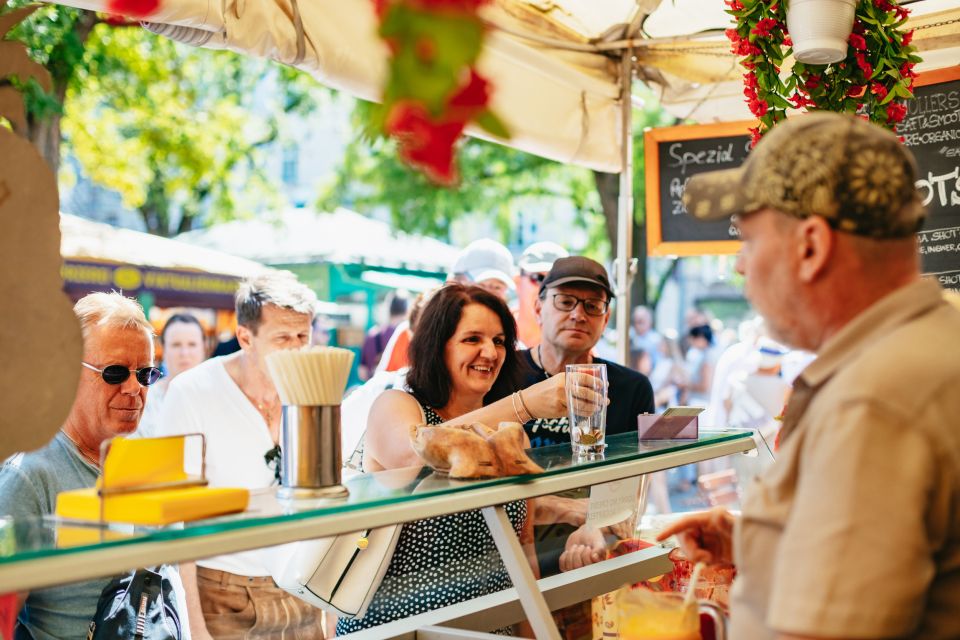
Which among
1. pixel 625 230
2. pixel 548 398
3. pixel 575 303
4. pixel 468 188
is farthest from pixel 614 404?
pixel 468 188

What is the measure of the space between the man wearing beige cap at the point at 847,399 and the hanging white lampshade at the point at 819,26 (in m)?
1.85

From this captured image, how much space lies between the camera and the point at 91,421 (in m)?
3.19

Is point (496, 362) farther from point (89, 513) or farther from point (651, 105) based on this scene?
point (651, 105)

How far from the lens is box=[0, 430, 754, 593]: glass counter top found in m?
1.54

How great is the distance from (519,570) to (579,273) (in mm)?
2178

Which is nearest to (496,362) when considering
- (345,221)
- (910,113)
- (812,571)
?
(812,571)

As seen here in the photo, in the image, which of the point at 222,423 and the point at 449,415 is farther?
the point at 222,423

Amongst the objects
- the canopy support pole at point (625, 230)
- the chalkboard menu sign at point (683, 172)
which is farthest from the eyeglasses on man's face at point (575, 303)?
the chalkboard menu sign at point (683, 172)

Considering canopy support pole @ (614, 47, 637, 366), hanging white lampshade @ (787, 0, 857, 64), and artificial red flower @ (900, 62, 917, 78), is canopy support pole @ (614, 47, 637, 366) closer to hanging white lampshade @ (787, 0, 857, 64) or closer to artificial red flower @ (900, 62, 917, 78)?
A: artificial red flower @ (900, 62, 917, 78)

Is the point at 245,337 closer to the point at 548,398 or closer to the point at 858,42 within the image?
the point at 548,398

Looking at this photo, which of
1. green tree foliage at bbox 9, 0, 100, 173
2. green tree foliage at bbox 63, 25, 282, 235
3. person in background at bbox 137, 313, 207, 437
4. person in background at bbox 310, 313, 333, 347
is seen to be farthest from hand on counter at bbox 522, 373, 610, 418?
person in background at bbox 310, 313, 333, 347

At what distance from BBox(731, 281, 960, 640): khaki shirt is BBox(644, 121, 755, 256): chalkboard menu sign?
4420mm

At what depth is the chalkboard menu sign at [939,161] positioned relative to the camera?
4.92 metres

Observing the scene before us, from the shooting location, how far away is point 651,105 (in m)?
16.0
